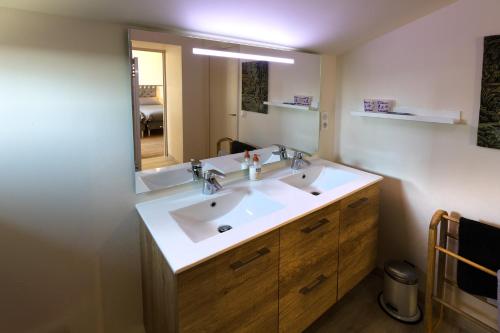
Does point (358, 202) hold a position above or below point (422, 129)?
below

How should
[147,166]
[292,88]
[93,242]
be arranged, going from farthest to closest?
[292,88], [147,166], [93,242]

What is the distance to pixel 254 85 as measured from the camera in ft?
6.73

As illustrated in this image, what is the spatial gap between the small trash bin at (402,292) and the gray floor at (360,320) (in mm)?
48

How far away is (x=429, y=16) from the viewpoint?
1860 mm

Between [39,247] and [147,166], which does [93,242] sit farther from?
[147,166]

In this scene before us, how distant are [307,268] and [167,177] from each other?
0.89m

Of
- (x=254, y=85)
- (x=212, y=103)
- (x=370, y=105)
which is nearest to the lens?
(x=212, y=103)

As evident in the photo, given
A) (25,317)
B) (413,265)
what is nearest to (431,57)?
(413,265)

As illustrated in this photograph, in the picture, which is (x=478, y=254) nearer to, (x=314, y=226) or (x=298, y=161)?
(x=314, y=226)

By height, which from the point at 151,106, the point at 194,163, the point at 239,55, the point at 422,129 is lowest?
the point at 194,163

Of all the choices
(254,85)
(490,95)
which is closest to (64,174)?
(254,85)

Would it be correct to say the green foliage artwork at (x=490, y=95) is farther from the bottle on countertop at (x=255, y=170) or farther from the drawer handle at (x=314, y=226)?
the bottle on countertop at (x=255, y=170)

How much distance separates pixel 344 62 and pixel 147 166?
169cm

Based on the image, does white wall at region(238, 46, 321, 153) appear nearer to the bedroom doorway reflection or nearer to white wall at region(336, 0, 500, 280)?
white wall at region(336, 0, 500, 280)
